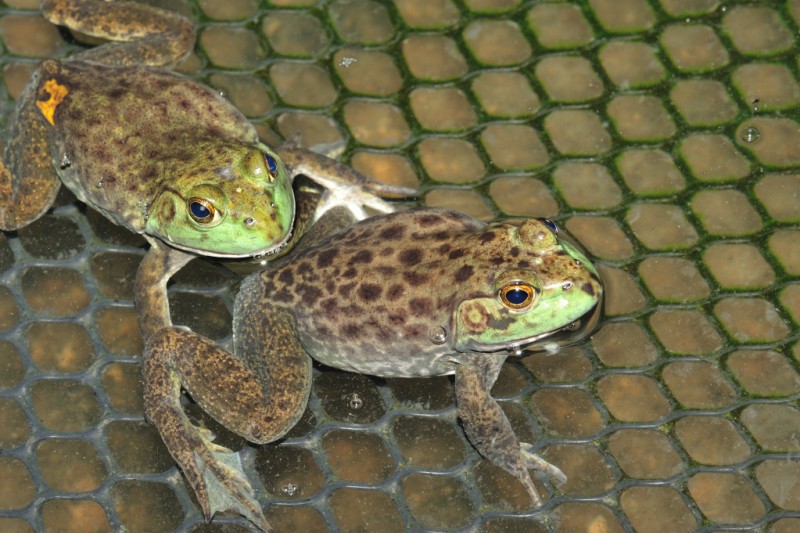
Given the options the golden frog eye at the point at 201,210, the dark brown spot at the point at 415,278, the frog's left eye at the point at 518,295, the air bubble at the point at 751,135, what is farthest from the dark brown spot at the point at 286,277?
the air bubble at the point at 751,135

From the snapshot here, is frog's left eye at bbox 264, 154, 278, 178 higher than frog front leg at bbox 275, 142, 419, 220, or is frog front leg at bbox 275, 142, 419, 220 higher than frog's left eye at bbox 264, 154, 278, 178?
frog's left eye at bbox 264, 154, 278, 178

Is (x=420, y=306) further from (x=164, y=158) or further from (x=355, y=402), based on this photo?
(x=164, y=158)

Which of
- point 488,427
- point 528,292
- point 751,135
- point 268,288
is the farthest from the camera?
point 751,135

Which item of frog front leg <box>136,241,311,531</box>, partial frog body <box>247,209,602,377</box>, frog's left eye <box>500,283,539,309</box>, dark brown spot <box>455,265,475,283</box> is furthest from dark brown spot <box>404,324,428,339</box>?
frog front leg <box>136,241,311,531</box>

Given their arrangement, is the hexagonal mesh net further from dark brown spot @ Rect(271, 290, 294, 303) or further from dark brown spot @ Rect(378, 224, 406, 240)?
dark brown spot @ Rect(378, 224, 406, 240)

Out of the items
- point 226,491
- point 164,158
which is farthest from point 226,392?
point 164,158

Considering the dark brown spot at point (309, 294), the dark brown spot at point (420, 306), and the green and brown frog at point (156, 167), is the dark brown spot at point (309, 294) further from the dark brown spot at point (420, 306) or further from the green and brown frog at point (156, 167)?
the dark brown spot at point (420, 306)

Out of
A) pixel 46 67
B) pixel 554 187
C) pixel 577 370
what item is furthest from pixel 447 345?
pixel 46 67
